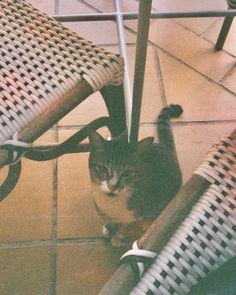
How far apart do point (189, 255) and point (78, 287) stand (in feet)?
1.98

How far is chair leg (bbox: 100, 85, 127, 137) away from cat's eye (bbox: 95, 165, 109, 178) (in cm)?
10

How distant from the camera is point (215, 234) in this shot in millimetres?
622

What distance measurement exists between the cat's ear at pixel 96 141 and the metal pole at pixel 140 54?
3.4 inches

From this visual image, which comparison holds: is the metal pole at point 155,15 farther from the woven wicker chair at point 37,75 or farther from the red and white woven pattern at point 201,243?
the red and white woven pattern at point 201,243

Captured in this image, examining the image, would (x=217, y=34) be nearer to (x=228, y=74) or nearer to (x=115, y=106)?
(x=228, y=74)

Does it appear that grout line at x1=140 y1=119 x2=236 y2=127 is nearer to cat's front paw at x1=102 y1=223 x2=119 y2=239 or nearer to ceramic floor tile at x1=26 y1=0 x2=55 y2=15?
cat's front paw at x1=102 y1=223 x2=119 y2=239

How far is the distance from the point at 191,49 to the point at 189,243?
124 cm

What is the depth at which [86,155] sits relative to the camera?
55.4 inches

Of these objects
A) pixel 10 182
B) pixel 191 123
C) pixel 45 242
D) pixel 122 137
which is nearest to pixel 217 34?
pixel 191 123

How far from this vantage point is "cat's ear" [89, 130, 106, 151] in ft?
3.47

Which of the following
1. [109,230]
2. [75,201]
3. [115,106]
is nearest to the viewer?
[115,106]

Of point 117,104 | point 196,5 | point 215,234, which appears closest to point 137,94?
point 117,104

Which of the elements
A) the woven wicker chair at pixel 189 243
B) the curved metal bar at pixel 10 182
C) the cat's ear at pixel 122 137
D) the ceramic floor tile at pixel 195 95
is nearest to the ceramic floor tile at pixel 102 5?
the ceramic floor tile at pixel 195 95

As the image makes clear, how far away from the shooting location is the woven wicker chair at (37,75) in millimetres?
734
